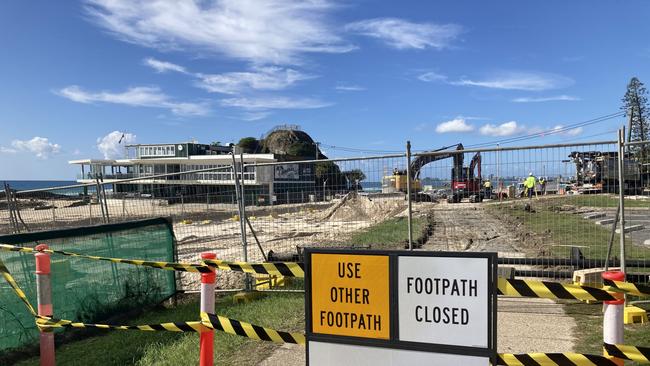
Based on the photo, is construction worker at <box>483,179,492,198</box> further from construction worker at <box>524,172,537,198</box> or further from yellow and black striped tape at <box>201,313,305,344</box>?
yellow and black striped tape at <box>201,313,305,344</box>

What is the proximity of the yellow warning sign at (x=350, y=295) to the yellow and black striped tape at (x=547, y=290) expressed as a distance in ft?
2.50

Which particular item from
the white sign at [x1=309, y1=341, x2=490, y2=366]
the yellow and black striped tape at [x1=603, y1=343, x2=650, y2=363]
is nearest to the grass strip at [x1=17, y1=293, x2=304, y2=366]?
the white sign at [x1=309, y1=341, x2=490, y2=366]

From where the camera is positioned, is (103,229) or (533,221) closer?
(103,229)

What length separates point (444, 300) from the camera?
3.15m

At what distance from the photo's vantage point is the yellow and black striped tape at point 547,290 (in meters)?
3.08

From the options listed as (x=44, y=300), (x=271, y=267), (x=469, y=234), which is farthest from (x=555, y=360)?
(x=469, y=234)

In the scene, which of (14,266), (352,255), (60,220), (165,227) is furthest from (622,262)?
(60,220)

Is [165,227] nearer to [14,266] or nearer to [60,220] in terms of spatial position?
[14,266]

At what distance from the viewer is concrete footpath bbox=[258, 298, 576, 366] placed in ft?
17.6

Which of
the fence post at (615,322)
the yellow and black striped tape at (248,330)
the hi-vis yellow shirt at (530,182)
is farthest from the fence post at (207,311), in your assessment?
the hi-vis yellow shirt at (530,182)

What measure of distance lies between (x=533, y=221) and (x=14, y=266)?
53.2 ft

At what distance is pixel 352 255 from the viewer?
339cm

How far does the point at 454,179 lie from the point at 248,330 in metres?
6.48

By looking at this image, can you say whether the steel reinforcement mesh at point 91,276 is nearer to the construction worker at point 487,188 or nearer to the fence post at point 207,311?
the fence post at point 207,311
